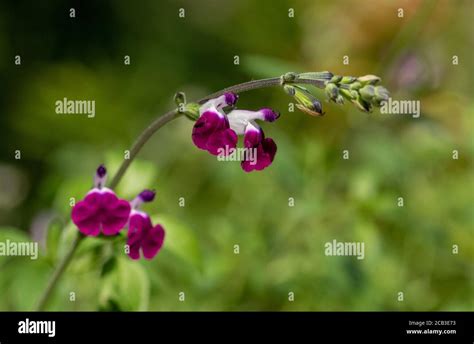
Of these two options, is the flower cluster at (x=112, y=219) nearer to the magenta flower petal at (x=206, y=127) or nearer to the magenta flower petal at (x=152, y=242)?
the magenta flower petal at (x=152, y=242)

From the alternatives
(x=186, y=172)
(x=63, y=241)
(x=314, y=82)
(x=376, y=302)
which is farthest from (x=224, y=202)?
(x=314, y=82)

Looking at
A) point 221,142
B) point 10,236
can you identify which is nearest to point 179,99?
point 221,142

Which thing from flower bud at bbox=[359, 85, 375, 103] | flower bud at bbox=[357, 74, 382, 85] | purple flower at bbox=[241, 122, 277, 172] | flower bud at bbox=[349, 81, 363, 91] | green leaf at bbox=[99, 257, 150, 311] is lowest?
green leaf at bbox=[99, 257, 150, 311]

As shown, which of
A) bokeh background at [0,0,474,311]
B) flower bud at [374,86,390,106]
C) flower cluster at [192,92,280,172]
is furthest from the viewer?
bokeh background at [0,0,474,311]

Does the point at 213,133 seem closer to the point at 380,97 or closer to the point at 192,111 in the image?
the point at 192,111

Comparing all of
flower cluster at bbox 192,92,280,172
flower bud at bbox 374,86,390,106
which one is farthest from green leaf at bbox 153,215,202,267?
flower bud at bbox 374,86,390,106

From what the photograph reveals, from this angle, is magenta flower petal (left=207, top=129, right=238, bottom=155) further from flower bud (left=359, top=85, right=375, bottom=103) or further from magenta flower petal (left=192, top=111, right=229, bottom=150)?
flower bud (left=359, top=85, right=375, bottom=103)

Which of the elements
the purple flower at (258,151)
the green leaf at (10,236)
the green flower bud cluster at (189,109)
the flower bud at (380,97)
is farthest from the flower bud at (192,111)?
the green leaf at (10,236)
